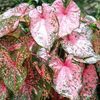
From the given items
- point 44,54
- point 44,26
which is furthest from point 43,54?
point 44,26

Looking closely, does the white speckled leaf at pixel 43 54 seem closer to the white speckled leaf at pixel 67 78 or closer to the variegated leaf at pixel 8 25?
the white speckled leaf at pixel 67 78

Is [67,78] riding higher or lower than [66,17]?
lower

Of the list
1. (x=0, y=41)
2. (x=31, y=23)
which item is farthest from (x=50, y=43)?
(x=0, y=41)

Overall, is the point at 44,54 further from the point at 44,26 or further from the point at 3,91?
the point at 3,91

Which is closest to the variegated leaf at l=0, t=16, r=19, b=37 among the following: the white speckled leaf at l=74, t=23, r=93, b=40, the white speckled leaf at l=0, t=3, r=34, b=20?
the white speckled leaf at l=0, t=3, r=34, b=20

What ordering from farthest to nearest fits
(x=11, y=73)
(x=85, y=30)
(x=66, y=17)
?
(x=85, y=30) < (x=66, y=17) < (x=11, y=73)

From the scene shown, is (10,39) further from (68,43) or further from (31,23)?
(68,43)
